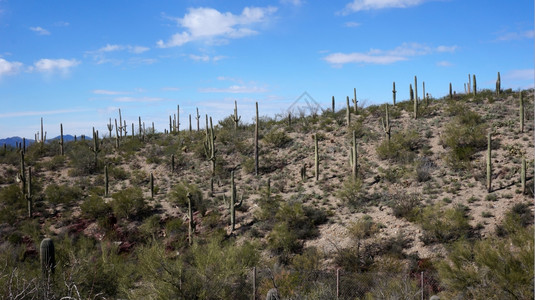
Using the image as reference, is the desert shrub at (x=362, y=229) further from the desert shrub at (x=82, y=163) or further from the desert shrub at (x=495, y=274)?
the desert shrub at (x=82, y=163)

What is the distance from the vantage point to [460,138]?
26969mm

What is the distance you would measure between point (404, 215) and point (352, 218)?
2.61 meters

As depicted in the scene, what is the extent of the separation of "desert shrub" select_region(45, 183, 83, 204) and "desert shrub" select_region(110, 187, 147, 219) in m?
→ 4.42

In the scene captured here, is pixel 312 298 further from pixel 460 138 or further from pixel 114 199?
pixel 460 138

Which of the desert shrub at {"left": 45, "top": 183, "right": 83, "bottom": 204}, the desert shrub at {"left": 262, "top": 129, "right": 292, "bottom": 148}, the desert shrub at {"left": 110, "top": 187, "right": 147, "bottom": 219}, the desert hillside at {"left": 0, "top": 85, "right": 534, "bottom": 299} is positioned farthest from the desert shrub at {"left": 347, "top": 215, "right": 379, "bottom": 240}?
the desert shrub at {"left": 45, "top": 183, "right": 83, "bottom": 204}

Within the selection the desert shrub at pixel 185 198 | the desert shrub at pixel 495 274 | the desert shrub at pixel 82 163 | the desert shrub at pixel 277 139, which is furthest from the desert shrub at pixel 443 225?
the desert shrub at pixel 82 163

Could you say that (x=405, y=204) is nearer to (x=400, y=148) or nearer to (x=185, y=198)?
(x=400, y=148)

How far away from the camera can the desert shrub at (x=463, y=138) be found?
2500cm

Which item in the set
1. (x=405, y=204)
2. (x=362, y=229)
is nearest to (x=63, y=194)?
(x=362, y=229)

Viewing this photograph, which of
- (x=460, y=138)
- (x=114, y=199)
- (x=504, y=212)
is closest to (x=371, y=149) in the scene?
(x=460, y=138)

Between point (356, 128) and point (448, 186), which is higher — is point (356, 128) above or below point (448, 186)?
above

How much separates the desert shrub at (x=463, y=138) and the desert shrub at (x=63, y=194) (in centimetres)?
2501

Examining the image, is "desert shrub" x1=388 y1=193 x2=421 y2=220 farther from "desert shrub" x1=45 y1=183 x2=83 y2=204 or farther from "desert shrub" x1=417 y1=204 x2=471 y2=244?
"desert shrub" x1=45 y1=183 x2=83 y2=204

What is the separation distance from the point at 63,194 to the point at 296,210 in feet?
55.6
